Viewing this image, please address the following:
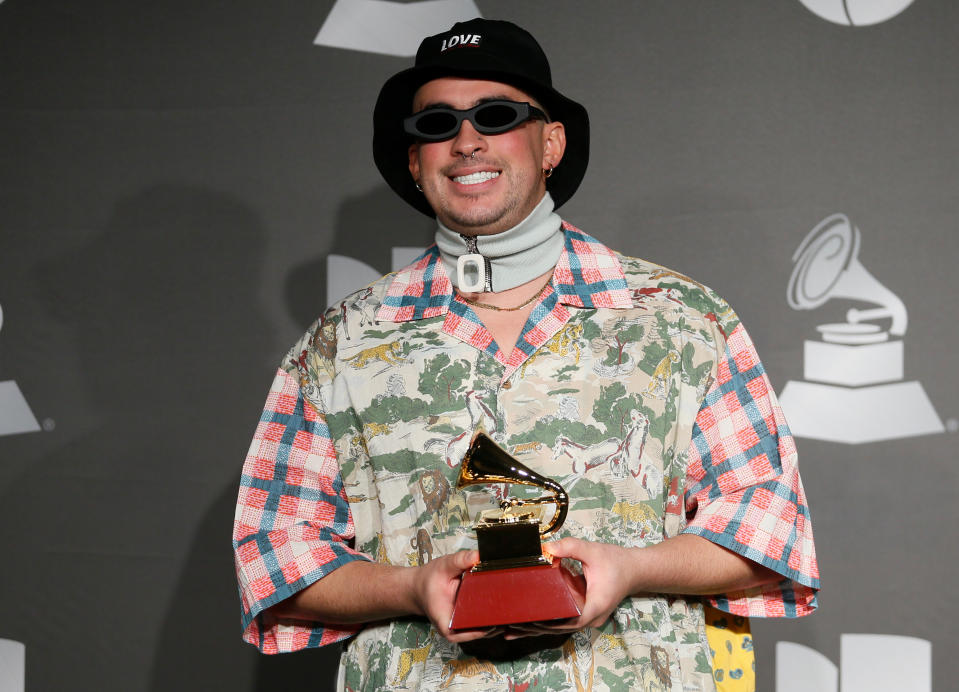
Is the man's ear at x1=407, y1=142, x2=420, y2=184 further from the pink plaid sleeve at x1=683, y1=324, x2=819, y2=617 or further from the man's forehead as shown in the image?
the pink plaid sleeve at x1=683, y1=324, x2=819, y2=617

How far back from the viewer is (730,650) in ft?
5.35

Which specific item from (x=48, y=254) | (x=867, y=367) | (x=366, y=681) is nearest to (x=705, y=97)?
(x=867, y=367)

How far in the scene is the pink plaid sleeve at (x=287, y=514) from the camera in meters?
1.58

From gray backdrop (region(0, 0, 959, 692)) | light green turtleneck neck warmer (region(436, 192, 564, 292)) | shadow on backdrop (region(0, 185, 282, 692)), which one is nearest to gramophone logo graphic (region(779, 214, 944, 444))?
gray backdrop (region(0, 0, 959, 692))

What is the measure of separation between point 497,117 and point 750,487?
702 millimetres

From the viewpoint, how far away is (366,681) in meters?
1.58

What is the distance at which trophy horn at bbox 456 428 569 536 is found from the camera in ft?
4.36

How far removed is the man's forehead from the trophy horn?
584 mm

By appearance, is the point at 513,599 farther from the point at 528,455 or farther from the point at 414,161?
the point at 414,161

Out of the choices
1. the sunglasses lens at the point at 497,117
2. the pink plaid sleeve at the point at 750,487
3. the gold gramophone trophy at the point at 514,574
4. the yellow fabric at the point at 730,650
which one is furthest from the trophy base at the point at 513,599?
the sunglasses lens at the point at 497,117

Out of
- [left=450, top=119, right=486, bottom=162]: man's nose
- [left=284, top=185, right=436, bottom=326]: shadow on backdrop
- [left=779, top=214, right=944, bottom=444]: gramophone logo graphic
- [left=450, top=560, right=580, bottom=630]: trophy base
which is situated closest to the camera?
[left=450, top=560, right=580, bottom=630]: trophy base

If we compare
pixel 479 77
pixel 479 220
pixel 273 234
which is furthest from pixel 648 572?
pixel 273 234

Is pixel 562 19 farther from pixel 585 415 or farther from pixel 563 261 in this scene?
pixel 585 415

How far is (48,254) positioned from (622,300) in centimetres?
165
